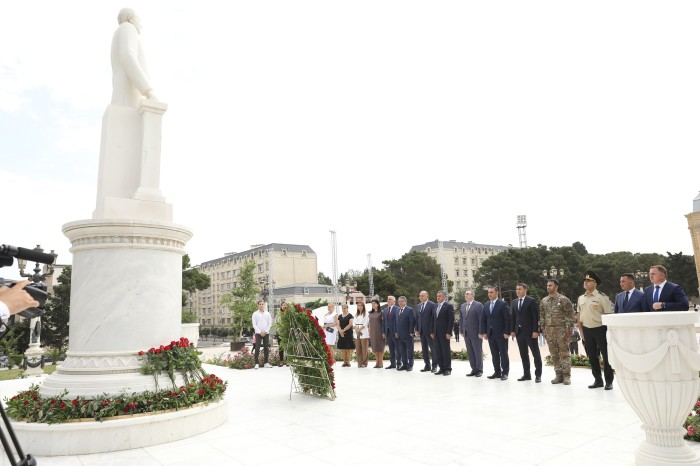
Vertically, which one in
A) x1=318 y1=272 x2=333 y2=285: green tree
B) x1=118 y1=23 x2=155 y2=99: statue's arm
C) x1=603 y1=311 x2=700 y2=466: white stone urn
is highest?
x1=318 y1=272 x2=333 y2=285: green tree

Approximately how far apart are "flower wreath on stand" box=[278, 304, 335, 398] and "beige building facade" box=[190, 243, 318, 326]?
204 ft

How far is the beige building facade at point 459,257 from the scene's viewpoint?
8612 cm

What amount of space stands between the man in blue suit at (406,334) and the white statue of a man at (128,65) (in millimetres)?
7677

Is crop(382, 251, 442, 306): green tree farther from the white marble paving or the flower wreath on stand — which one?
the white marble paving

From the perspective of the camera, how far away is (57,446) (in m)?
4.70

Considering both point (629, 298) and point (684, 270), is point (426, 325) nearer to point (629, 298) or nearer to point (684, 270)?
point (629, 298)

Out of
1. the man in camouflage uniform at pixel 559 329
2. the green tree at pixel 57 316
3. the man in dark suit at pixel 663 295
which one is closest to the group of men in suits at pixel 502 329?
the man in camouflage uniform at pixel 559 329

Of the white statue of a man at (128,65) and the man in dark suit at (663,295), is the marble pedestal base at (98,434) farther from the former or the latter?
the man in dark suit at (663,295)

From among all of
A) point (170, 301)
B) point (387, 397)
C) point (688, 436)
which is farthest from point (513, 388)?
point (170, 301)

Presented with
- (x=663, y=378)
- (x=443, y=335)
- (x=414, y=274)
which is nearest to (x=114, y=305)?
(x=663, y=378)

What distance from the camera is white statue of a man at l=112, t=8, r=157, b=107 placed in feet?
21.8

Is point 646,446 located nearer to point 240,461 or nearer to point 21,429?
point 240,461

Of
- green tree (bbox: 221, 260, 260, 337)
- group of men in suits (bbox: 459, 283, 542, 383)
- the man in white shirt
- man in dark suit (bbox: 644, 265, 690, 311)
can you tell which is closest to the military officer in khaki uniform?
group of men in suits (bbox: 459, 283, 542, 383)

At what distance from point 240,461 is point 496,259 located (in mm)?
52981
